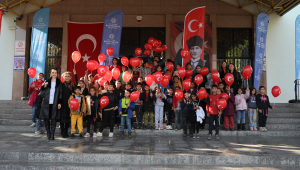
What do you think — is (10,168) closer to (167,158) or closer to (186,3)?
(167,158)

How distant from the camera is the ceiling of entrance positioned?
38.4 ft

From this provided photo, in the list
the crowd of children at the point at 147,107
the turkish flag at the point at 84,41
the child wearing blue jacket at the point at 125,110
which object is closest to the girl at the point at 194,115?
→ the crowd of children at the point at 147,107

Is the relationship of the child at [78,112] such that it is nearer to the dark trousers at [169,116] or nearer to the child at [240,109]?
the dark trousers at [169,116]

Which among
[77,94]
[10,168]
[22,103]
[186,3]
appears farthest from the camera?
[186,3]

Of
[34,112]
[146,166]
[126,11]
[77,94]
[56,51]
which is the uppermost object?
[126,11]

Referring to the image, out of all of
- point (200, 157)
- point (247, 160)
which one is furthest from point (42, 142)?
point (247, 160)

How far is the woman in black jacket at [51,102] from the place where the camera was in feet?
20.4

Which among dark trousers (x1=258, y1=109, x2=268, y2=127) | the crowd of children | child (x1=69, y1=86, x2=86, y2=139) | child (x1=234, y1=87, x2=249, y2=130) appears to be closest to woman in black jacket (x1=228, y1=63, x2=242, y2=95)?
the crowd of children

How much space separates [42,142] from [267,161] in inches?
203

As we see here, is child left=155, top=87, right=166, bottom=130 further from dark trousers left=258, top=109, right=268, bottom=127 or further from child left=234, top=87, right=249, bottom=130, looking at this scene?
dark trousers left=258, top=109, right=268, bottom=127

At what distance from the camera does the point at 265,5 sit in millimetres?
12273

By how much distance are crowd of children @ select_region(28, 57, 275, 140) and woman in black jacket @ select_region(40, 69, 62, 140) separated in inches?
1.0

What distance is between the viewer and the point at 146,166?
4480mm

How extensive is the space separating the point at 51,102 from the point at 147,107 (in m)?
2.92
